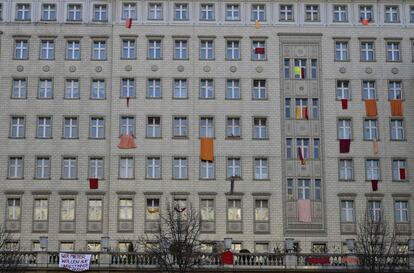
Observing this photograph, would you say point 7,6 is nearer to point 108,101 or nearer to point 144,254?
point 108,101

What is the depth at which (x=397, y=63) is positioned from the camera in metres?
73.5

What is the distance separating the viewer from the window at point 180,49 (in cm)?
7306

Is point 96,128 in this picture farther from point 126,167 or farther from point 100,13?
point 100,13

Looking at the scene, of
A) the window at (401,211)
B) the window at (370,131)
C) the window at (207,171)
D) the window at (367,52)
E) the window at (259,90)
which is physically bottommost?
the window at (401,211)

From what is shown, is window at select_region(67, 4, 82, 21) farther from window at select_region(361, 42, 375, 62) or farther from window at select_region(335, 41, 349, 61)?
window at select_region(361, 42, 375, 62)

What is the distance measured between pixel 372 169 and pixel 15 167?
30294mm

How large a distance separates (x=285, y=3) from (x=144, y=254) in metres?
27.7

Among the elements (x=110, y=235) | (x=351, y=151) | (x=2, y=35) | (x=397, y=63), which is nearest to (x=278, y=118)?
(x=351, y=151)

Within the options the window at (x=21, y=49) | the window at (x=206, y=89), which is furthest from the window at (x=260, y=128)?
the window at (x=21, y=49)

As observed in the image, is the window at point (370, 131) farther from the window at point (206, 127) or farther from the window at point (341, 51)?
the window at point (206, 127)

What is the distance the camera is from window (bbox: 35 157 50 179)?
70.6 metres

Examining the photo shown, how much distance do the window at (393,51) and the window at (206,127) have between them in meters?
16.7

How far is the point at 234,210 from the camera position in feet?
230

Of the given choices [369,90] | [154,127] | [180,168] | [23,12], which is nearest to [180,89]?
[154,127]
